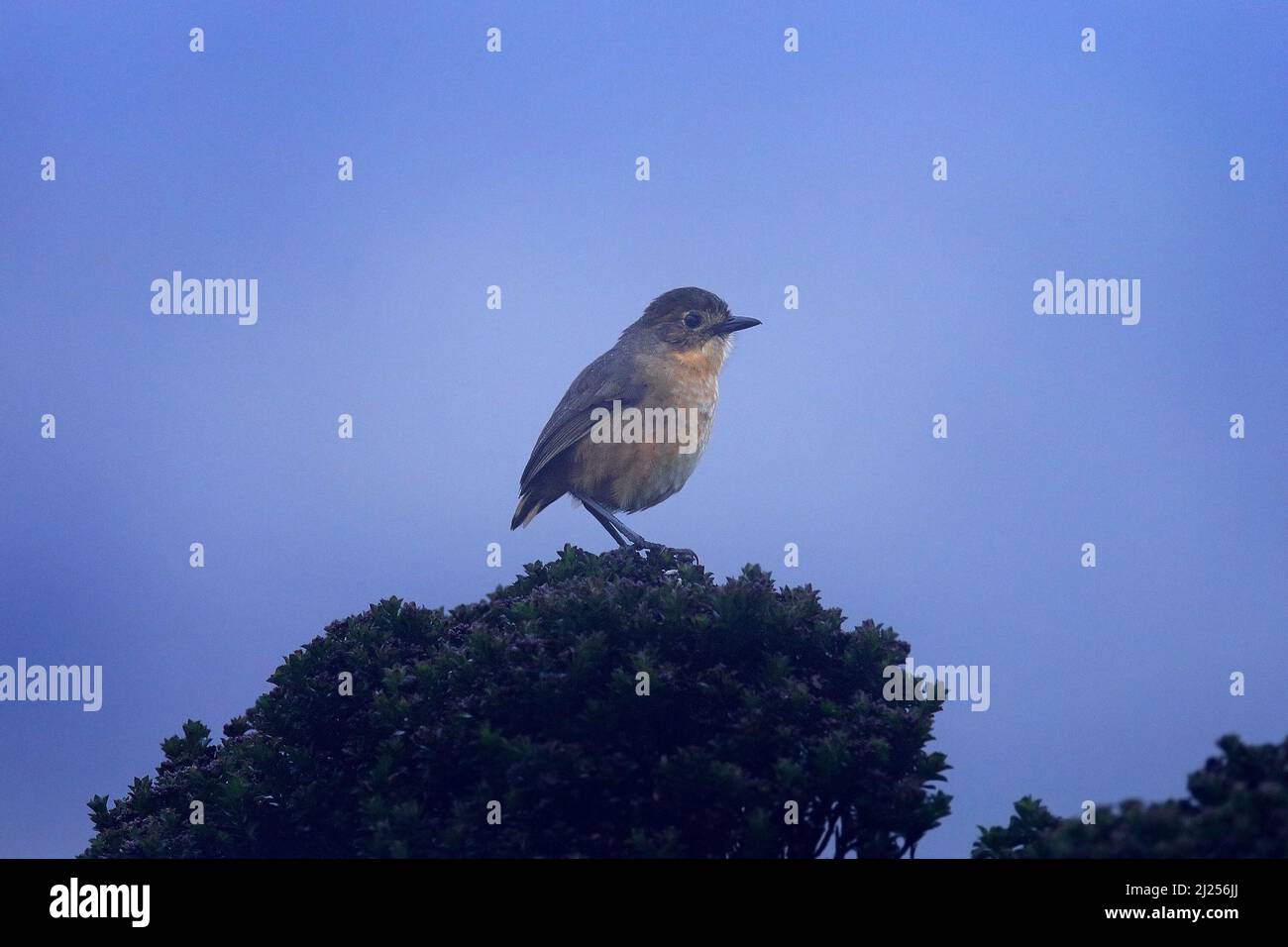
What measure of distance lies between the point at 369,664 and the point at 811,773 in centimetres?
298

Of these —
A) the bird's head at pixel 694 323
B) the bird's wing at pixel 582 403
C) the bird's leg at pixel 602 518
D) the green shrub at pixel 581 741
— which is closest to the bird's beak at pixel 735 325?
the bird's head at pixel 694 323

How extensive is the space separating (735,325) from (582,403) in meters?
1.54

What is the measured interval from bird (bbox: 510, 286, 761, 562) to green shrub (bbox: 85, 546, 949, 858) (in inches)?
90.8

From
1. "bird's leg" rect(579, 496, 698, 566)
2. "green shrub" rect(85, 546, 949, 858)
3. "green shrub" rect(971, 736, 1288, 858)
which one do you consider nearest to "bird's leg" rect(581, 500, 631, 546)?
"bird's leg" rect(579, 496, 698, 566)

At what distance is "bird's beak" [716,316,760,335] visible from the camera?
10.9 metres

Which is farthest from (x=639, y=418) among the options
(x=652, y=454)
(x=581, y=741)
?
(x=581, y=741)

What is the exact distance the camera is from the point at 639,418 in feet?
34.6

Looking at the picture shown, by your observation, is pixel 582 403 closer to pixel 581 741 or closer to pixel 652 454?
pixel 652 454

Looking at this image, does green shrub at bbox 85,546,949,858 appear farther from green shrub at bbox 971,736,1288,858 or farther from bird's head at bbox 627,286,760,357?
bird's head at bbox 627,286,760,357

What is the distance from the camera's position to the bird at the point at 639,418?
10516 millimetres
